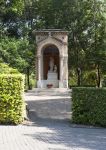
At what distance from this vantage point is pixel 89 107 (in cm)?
1706

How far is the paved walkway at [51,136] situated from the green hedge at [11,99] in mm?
600

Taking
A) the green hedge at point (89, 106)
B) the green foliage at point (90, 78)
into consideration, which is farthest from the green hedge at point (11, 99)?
the green foliage at point (90, 78)

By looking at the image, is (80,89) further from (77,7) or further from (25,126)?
(77,7)

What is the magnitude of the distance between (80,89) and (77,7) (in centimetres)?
3131

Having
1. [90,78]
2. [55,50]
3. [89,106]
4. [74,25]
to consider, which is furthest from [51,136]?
[90,78]

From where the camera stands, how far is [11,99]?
1647cm

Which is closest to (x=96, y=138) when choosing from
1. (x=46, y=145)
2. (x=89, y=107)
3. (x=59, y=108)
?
(x=46, y=145)

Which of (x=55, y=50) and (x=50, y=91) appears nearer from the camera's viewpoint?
(x=50, y=91)

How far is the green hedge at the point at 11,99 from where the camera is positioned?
16422 mm

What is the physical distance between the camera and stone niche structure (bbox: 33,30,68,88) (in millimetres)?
39312

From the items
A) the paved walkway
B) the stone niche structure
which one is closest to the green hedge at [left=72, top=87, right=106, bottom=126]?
the paved walkway

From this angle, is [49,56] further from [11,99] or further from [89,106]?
[11,99]

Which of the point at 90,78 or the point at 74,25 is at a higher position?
the point at 74,25

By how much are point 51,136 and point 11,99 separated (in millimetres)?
3595
